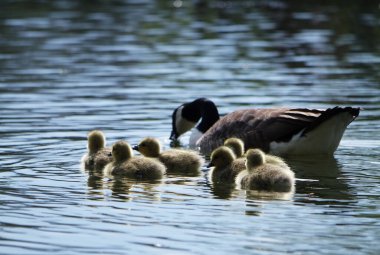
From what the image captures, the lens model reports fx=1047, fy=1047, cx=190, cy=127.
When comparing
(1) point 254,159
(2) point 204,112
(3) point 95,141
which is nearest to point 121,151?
(3) point 95,141

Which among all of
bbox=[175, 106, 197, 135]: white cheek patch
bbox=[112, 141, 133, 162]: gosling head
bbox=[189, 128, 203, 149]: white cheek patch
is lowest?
bbox=[189, 128, 203, 149]: white cheek patch

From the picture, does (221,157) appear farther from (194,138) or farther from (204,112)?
(204,112)

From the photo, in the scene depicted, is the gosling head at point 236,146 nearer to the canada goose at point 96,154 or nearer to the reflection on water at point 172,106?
the reflection on water at point 172,106

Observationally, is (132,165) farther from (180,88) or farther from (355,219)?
(180,88)

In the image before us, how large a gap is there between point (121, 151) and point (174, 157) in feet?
2.41

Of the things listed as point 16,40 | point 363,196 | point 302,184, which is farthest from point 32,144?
point 16,40

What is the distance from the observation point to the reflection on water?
9.51 m

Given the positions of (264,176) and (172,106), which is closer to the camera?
(264,176)

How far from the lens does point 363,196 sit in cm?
1098

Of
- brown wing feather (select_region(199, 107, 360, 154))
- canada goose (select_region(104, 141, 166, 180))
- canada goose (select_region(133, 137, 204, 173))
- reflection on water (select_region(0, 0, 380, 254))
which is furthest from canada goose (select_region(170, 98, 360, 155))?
canada goose (select_region(104, 141, 166, 180))

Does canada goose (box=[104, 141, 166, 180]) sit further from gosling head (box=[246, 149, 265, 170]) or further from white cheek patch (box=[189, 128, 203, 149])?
white cheek patch (box=[189, 128, 203, 149])

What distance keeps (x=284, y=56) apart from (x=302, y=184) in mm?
13210

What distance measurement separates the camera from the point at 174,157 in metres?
12.8

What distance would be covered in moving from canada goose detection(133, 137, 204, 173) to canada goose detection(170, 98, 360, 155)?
1328 millimetres
